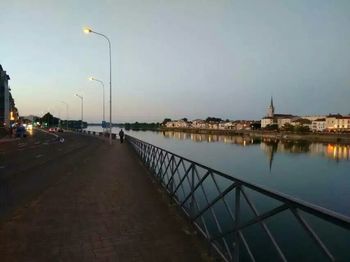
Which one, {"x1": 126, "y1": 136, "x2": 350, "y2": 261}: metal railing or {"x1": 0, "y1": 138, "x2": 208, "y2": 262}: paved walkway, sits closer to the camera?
{"x1": 126, "y1": 136, "x2": 350, "y2": 261}: metal railing

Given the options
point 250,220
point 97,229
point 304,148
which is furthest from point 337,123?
point 250,220

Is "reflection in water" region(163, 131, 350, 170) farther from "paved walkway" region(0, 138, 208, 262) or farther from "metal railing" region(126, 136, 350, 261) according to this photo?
"paved walkway" region(0, 138, 208, 262)

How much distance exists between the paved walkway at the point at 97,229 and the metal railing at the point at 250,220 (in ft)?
1.61

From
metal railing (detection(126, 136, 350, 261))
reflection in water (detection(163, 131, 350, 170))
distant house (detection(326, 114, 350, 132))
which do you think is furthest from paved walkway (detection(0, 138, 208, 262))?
distant house (detection(326, 114, 350, 132))

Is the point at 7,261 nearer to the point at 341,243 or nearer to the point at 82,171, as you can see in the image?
the point at 82,171

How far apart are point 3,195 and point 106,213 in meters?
3.91

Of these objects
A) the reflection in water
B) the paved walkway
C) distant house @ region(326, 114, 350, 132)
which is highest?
distant house @ region(326, 114, 350, 132)

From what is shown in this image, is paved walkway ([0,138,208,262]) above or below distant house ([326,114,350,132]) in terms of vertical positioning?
below

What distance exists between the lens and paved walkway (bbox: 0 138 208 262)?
565 cm

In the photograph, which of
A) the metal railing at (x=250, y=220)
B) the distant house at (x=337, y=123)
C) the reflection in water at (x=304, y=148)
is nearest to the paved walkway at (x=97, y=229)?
the metal railing at (x=250, y=220)

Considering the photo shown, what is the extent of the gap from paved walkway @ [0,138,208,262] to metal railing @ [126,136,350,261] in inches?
19.3

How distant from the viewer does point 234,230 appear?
4.88 metres

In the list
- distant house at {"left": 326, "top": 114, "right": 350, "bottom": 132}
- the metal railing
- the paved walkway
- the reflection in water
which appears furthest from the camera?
distant house at {"left": 326, "top": 114, "right": 350, "bottom": 132}

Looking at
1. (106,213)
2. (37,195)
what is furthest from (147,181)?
(106,213)
